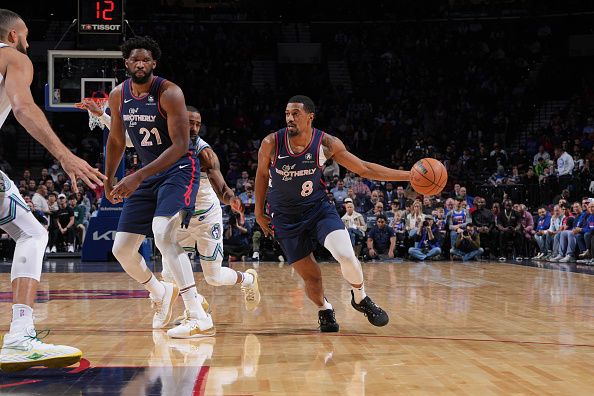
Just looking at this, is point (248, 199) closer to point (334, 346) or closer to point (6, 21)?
point (334, 346)

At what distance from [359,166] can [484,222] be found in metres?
11.6

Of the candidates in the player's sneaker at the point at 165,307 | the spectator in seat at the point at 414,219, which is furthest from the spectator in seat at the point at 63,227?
the player's sneaker at the point at 165,307

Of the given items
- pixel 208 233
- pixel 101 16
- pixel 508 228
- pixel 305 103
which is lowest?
pixel 508 228

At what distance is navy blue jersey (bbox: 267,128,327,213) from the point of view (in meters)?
6.20

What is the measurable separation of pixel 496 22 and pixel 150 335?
23.8m

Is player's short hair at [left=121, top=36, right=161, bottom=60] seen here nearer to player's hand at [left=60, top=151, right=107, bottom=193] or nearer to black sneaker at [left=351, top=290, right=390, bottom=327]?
player's hand at [left=60, top=151, right=107, bottom=193]

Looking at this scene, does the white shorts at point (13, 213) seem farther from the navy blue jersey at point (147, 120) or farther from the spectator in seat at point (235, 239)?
the spectator in seat at point (235, 239)

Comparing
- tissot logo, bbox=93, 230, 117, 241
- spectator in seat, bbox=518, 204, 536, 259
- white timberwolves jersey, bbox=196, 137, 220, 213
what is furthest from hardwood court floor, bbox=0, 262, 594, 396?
spectator in seat, bbox=518, 204, 536, 259

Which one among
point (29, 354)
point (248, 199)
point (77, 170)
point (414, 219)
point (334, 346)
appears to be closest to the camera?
point (77, 170)

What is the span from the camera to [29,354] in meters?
4.27

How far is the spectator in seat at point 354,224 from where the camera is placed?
638 inches

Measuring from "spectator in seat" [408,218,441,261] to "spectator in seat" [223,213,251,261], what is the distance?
3.57 metres

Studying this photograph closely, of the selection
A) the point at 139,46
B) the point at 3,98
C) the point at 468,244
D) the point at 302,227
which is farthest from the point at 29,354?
the point at 468,244

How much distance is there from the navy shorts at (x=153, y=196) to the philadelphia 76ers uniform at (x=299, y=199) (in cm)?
74
